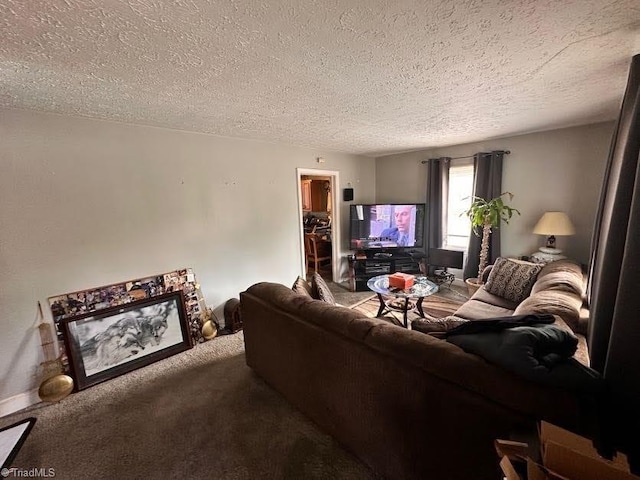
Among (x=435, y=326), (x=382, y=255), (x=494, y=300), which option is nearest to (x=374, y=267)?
(x=382, y=255)

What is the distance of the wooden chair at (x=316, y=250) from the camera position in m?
5.33

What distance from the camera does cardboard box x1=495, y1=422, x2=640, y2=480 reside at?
2.07 ft

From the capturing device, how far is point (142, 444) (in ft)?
5.57

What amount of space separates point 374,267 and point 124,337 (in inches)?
136

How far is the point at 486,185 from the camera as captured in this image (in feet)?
12.5

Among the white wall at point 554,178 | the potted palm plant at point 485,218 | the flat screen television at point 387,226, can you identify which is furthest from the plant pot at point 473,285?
the flat screen television at point 387,226

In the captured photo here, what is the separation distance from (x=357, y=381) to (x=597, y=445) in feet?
2.94

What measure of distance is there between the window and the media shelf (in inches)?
26.9

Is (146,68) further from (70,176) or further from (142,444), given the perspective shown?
(142,444)

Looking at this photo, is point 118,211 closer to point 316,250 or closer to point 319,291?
point 319,291

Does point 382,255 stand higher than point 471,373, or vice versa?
point 471,373

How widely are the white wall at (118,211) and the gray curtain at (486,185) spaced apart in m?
2.72

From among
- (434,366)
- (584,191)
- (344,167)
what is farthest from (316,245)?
(434,366)

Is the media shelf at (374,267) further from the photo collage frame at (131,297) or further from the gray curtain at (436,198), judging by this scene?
the photo collage frame at (131,297)
